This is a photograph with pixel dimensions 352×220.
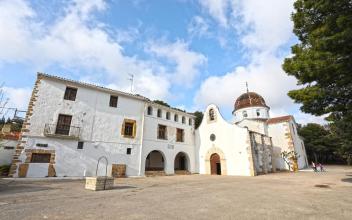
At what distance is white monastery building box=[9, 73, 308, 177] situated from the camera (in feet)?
49.0

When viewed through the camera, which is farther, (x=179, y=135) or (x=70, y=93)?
(x=179, y=135)

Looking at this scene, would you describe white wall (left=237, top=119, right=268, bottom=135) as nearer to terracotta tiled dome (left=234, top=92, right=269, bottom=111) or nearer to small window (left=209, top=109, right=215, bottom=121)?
terracotta tiled dome (left=234, top=92, right=269, bottom=111)

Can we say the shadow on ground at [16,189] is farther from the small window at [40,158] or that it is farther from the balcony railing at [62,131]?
the balcony railing at [62,131]

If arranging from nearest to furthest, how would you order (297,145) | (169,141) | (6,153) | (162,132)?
1. (6,153)
2. (162,132)
3. (169,141)
4. (297,145)

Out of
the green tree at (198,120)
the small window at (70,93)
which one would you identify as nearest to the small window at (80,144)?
the small window at (70,93)

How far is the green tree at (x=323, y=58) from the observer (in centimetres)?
807

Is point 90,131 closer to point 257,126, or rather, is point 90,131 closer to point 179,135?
point 179,135

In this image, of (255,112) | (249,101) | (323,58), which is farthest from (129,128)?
(249,101)

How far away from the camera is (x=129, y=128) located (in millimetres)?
19406

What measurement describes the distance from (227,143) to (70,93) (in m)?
17.3

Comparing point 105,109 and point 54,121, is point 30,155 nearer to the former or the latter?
point 54,121

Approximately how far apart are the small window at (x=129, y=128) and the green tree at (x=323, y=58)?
47.6ft

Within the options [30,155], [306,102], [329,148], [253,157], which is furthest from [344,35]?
[329,148]

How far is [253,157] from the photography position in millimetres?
19625
